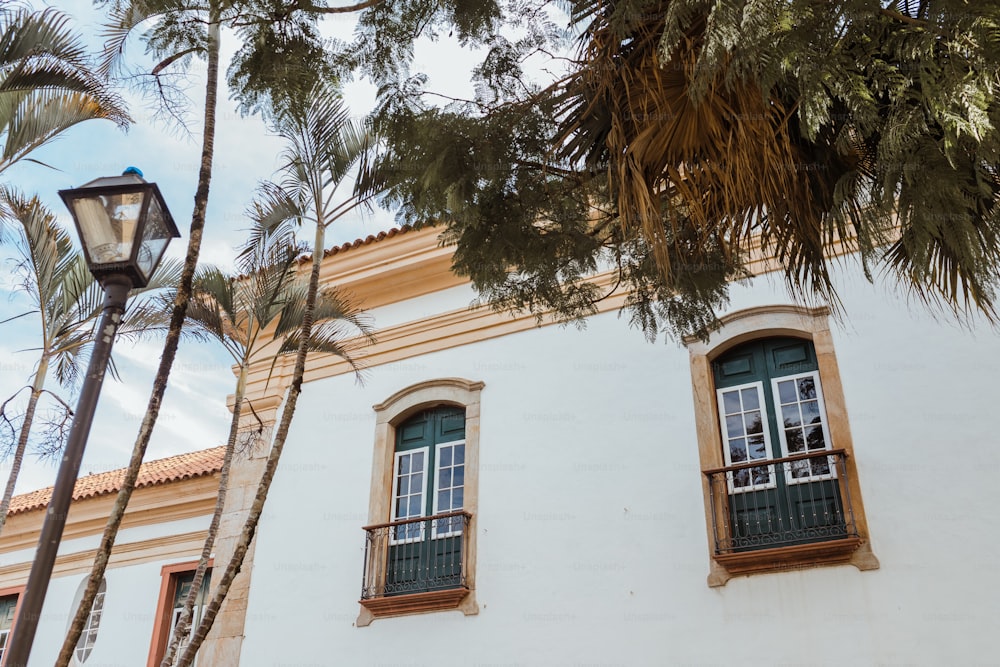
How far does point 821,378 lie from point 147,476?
8.96m

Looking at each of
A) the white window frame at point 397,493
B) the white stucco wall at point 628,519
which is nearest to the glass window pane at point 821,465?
the white stucco wall at point 628,519

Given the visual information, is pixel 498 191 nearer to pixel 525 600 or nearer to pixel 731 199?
pixel 731 199

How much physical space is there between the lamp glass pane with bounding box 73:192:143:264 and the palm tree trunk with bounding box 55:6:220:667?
0.72 metres

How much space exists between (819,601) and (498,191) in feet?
14.8

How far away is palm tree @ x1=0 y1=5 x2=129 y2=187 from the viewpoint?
651 cm

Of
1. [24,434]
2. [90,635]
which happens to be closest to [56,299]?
[24,434]

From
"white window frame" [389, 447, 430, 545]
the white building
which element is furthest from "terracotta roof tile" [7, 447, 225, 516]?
"white window frame" [389, 447, 430, 545]

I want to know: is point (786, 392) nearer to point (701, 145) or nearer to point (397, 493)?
point (397, 493)

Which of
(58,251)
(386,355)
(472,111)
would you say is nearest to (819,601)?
(472,111)

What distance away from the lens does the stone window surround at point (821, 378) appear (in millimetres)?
7828

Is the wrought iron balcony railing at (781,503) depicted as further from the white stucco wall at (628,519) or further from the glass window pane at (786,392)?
the glass window pane at (786,392)

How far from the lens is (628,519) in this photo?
8.82 metres

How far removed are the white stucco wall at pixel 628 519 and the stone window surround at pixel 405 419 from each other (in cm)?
11

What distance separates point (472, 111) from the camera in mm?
5473
